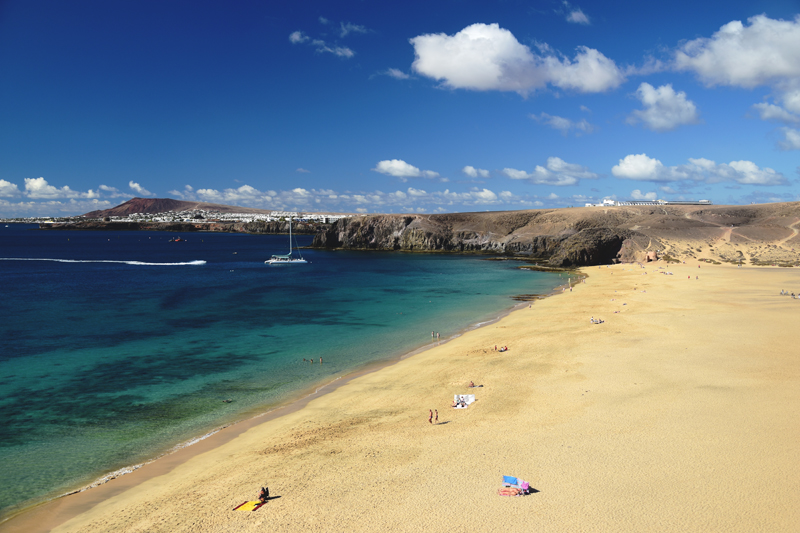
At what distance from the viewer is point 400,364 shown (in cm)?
2586

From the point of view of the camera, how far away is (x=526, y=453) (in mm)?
13750

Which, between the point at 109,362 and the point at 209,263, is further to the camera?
the point at 209,263

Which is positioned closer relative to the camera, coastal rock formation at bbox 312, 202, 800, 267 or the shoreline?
the shoreline

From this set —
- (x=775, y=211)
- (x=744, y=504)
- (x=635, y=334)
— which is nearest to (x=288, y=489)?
(x=744, y=504)

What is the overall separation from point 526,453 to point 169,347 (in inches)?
1015

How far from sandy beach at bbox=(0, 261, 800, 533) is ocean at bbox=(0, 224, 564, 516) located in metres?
2.96

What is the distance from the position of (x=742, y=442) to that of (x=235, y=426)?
18.5 m

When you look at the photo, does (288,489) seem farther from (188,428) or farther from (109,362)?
(109,362)

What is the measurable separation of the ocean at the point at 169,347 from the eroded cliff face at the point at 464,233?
42.4 meters

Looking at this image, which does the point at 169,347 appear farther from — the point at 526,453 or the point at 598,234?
the point at 598,234

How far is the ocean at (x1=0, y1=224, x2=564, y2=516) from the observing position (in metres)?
16.6

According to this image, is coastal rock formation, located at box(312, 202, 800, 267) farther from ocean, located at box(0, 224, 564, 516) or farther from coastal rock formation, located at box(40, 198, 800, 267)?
ocean, located at box(0, 224, 564, 516)

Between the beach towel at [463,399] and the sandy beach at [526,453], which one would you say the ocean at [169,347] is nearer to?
the sandy beach at [526,453]

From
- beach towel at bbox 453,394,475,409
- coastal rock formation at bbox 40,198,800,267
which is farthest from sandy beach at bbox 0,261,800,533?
coastal rock formation at bbox 40,198,800,267
